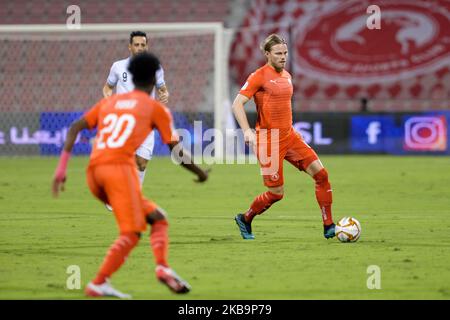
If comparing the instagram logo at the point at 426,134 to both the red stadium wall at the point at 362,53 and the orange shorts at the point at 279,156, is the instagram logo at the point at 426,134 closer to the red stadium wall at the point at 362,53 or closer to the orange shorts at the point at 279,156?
the red stadium wall at the point at 362,53

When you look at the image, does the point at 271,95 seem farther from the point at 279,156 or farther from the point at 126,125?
the point at 126,125

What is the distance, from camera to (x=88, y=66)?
86.8 feet

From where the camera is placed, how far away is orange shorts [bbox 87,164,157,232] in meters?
6.88

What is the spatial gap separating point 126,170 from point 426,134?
57.9ft

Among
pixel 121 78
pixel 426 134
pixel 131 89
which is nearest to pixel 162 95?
pixel 131 89

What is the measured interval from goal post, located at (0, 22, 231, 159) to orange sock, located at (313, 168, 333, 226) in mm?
12927

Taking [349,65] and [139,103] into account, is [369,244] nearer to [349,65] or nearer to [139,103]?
[139,103]

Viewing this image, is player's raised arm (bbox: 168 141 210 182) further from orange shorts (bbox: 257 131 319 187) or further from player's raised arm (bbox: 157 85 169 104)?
player's raised arm (bbox: 157 85 169 104)

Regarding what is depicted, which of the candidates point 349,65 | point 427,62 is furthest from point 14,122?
point 427,62

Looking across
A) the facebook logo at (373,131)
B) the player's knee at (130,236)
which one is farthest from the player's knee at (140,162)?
the facebook logo at (373,131)

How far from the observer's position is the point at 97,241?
10109 mm

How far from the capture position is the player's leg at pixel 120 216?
6.81 meters

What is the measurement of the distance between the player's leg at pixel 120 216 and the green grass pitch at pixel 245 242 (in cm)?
23
